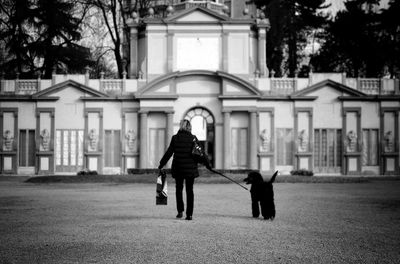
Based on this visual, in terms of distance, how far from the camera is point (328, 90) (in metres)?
39.0

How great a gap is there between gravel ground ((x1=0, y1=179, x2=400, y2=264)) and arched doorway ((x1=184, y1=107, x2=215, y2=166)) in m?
20.4

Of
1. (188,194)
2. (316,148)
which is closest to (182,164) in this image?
(188,194)

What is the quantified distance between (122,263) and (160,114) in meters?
30.3

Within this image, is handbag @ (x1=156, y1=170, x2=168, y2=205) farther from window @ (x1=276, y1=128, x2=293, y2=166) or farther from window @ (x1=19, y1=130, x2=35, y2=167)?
window @ (x1=19, y1=130, x2=35, y2=167)

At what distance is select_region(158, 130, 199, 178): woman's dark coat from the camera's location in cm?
1323

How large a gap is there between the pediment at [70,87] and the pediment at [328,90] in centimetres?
1092

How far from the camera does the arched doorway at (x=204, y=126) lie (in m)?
38.5

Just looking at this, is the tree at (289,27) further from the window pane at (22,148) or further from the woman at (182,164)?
the woman at (182,164)

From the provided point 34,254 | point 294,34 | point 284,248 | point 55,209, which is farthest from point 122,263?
point 294,34

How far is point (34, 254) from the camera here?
8.74 meters

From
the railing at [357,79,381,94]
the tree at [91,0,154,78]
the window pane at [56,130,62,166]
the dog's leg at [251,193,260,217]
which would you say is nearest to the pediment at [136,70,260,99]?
the window pane at [56,130,62,166]

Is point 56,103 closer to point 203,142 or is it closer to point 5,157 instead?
point 5,157

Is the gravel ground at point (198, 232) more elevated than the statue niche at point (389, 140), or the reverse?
the statue niche at point (389, 140)

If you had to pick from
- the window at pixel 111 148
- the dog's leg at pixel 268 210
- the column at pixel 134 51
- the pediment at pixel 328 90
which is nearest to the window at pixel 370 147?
the pediment at pixel 328 90
